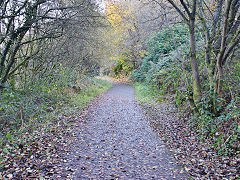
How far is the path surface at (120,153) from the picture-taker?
4629 mm

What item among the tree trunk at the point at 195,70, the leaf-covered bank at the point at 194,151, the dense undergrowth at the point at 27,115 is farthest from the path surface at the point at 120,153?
the tree trunk at the point at 195,70

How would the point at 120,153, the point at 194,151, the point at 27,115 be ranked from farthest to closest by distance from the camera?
the point at 27,115 < the point at 120,153 < the point at 194,151

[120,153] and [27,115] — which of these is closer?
[120,153]

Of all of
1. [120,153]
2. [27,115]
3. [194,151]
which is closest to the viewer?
[194,151]

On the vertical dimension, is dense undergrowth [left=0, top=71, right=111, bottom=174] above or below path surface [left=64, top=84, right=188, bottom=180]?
above

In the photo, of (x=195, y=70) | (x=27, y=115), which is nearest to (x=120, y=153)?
(x=27, y=115)

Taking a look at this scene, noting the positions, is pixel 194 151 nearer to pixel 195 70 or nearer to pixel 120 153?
pixel 120 153

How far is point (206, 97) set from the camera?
721 centimetres

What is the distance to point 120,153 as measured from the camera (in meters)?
5.73

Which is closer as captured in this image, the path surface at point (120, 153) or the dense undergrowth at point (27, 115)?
the path surface at point (120, 153)

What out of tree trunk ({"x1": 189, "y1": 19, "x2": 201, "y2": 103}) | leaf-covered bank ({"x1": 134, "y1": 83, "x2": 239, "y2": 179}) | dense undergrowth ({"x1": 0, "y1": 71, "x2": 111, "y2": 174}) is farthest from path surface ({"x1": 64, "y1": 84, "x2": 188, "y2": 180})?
tree trunk ({"x1": 189, "y1": 19, "x2": 201, "y2": 103})

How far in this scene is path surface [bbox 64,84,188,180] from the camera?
4629 mm

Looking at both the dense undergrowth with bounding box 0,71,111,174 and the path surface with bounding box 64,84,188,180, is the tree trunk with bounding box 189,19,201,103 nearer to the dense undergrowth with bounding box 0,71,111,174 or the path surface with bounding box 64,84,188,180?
the path surface with bounding box 64,84,188,180

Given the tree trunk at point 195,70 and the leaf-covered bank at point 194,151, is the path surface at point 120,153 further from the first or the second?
the tree trunk at point 195,70
